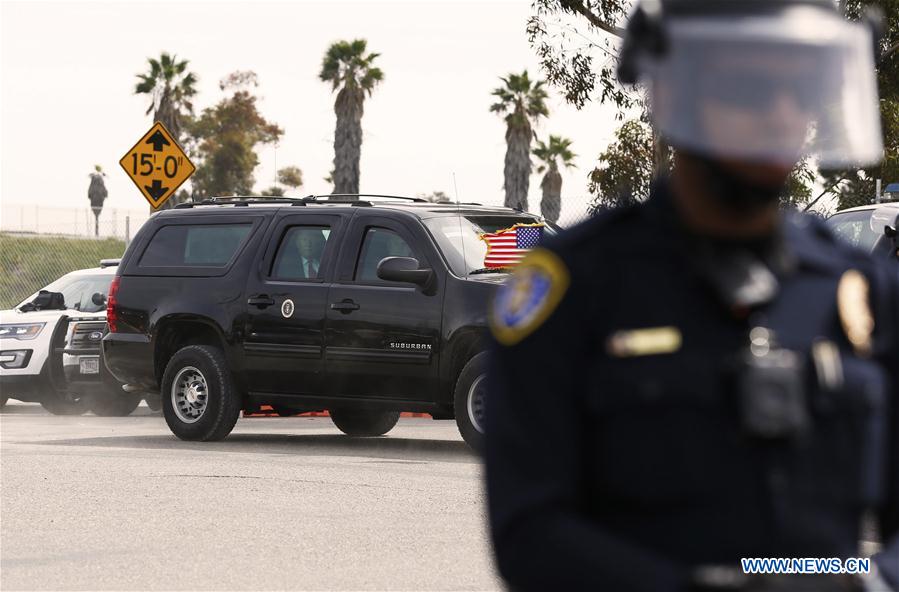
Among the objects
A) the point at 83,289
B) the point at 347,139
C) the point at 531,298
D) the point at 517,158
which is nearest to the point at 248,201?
the point at 83,289

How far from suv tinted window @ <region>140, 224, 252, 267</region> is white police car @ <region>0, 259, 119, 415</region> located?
4.23 metres

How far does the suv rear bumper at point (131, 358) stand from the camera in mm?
13251

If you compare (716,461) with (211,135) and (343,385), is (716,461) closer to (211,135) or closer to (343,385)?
(343,385)

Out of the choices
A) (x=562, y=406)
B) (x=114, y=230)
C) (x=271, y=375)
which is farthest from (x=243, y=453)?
(x=114, y=230)

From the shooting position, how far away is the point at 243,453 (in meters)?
12.0

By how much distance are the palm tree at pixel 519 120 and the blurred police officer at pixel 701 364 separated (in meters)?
43.9

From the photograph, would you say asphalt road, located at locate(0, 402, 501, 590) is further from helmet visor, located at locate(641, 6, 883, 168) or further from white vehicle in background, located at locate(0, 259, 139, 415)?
helmet visor, located at locate(641, 6, 883, 168)

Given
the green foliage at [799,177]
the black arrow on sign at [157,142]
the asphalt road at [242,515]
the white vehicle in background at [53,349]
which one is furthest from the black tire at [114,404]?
the green foliage at [799,177]

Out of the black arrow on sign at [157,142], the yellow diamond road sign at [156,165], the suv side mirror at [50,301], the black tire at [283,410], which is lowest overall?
the black tire at [283,410]

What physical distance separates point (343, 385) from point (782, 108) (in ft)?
33.9

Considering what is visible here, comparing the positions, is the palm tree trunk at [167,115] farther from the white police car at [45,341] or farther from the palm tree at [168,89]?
the white police car at [45,341]

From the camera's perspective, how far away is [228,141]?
65.6 metres

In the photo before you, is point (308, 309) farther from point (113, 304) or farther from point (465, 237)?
point (113, 304)

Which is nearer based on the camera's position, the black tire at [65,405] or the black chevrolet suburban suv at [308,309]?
the black chevrolet suburban suv at [308,309]
